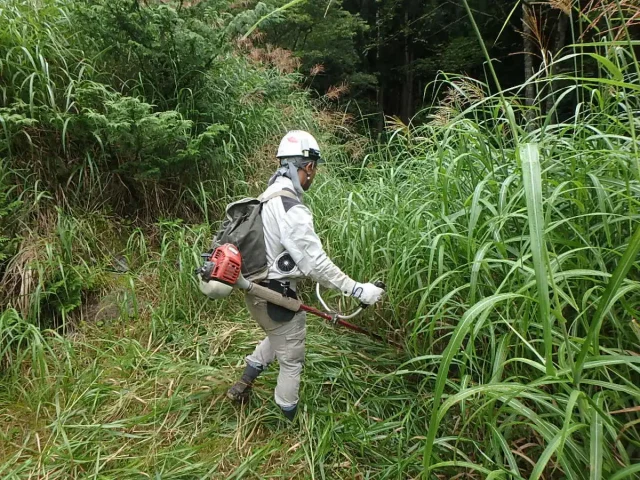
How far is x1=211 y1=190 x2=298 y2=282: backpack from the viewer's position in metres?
2.18

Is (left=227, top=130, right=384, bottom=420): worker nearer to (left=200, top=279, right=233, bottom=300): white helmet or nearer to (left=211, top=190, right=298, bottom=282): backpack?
(left=211, top=190, right=298, bottom=282): backpack

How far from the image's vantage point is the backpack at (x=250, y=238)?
218 cm

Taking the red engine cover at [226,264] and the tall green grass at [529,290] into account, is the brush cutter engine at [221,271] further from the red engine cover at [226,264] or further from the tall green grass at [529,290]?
the tall green grass at [529,290]

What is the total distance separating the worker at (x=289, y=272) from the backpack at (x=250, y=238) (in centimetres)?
4

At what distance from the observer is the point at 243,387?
2.42 m

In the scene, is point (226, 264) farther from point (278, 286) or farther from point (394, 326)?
point (394, 326)

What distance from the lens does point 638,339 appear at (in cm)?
144

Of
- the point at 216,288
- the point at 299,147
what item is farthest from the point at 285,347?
the point at 299,147

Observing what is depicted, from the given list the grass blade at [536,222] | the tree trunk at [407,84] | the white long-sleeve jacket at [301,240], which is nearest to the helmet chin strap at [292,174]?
the white long-sleeve jacket at [301,240]

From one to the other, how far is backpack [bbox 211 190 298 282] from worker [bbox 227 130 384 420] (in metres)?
0.04

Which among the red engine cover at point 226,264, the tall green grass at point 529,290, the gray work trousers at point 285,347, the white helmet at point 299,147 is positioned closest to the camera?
the tall green grass at point 529,290

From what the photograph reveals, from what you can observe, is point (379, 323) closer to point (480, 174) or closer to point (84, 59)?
point (480, 174)

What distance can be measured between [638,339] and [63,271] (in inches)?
128

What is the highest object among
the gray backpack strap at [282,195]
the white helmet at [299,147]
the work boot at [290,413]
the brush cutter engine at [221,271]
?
the white helmet at [299,147]
